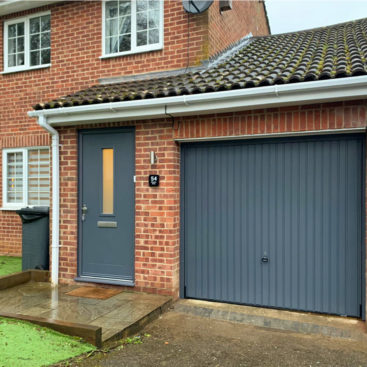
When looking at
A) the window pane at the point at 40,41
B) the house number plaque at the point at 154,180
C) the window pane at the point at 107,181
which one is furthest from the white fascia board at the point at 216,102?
the window pane at the point at 40,41

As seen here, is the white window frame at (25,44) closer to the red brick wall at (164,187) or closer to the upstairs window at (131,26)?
the upstairs window at (131,26)

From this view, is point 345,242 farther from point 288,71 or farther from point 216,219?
point 288,71

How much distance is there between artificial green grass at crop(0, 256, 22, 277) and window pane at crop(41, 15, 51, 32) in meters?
5.12

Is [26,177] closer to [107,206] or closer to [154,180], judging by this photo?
[107,206]

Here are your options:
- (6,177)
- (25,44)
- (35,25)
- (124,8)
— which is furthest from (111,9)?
(6,177)

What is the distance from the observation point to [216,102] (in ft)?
16.2

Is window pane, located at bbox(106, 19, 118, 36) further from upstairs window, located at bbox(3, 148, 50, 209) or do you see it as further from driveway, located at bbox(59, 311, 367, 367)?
driveway, located at bbox(59, 311, 367, 367)

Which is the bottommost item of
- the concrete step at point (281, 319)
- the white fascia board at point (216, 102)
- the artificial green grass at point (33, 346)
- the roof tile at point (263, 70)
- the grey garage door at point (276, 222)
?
the concrete step at point (281, 319)

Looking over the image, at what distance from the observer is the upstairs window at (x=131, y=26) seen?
A: 7.09 metres

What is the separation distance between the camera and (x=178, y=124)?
5.48 m

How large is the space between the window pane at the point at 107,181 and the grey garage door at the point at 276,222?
4.03 feet

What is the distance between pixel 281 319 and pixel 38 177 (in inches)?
245

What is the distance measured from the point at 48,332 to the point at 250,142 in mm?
3516

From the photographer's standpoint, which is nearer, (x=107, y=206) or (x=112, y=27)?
(x=107, y=206)
